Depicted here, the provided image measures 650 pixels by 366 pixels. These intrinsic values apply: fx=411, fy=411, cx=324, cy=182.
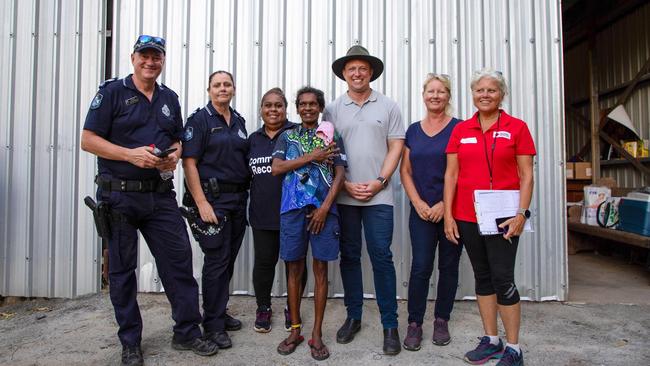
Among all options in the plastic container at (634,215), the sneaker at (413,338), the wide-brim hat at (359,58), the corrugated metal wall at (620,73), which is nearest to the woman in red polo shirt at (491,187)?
the sneaker at (413,338)

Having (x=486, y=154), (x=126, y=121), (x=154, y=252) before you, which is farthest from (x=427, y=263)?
(x=126, y=121)

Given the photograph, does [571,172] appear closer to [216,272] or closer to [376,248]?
[376,248]

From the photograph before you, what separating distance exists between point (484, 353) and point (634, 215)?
3643 millimetres

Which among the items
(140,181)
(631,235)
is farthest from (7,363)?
(631,235)

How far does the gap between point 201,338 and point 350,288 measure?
3.65ft

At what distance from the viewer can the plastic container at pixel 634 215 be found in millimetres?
4781

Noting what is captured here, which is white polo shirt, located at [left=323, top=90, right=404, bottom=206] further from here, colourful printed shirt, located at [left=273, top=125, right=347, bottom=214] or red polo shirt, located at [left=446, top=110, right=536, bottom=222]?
red polo shirt, located at [left=446, top=110, right=536, bottom=222]

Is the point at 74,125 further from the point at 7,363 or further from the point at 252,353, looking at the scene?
the point at 252,353

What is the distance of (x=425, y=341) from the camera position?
10.00 ft

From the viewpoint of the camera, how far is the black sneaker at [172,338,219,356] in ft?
9.20

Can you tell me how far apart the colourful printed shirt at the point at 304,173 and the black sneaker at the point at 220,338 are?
1.01 metres

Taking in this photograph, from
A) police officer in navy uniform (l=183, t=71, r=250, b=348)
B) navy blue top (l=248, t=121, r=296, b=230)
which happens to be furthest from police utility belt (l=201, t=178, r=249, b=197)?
navy blue top (l=248, t=121, r=296, b=230)

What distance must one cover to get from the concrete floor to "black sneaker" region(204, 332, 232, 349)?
10.9 ft

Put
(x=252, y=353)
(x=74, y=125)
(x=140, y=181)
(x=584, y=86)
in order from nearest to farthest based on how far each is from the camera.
A: (x=140, y=181) → (x=252, y=353) → (x=74, y=125) → (x=584, y=86)
